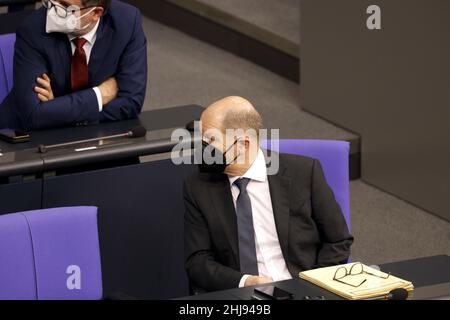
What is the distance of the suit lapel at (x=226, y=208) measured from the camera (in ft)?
13.3

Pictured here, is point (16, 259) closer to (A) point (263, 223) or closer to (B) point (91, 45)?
(A) point (263, 223)

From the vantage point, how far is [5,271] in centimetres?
371

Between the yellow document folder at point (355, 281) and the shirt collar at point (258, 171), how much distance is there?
491 millimetres

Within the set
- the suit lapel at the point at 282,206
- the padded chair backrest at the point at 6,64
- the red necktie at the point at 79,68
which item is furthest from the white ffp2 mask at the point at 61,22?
the suit lapel at the point at 282,206

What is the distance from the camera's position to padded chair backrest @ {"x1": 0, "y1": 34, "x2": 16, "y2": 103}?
17.3 feet

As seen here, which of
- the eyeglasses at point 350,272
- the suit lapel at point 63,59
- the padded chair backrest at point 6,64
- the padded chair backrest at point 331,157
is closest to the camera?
the eyeglasses at point 350,272

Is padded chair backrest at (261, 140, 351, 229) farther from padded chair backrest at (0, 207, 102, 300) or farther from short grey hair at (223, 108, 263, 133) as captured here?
padded chair backrest at (0, 207, 102, 300)

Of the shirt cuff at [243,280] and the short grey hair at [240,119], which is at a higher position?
the short grey hair at [240,119]

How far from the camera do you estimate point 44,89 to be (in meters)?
5.00

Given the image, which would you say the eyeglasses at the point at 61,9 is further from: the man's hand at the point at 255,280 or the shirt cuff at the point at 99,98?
the man's hand at the point at 255,280

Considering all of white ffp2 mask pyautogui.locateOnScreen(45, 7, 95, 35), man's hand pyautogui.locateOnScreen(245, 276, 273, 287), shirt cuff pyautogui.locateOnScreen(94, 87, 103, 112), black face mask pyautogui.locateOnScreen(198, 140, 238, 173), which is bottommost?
man's hand pyautogui.locateOnScreen(245, 276, 273, 287)

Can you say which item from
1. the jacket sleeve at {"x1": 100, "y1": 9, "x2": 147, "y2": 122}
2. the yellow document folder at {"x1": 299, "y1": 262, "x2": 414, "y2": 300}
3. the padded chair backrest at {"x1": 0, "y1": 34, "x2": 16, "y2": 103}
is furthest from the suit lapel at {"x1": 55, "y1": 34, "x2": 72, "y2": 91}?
the yellow document folder at {"x1": 299, "y1": 262, "x2": 414, "y2": 300}

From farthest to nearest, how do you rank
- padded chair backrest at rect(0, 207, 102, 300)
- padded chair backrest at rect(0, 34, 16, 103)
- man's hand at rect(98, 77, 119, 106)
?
padded chair backrest at rect(0, 34, 16, 103) < man's hand at rect(98, 77, 119, 106) < padded chair backrest at rect(0, 207, 102, 300)

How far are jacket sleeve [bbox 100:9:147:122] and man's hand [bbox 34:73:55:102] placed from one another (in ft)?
0.84
